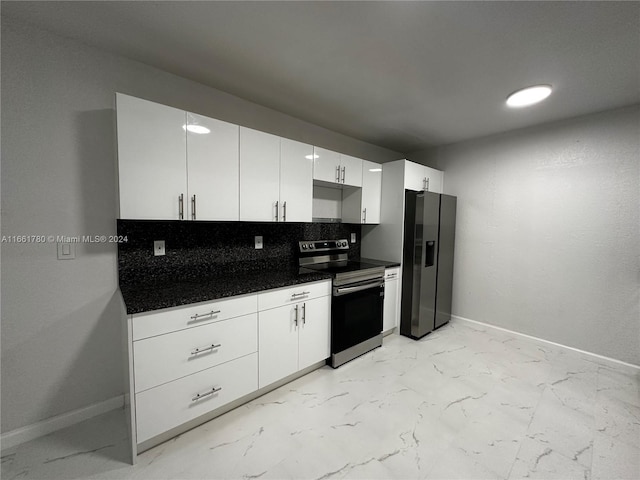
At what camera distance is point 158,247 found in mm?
1928

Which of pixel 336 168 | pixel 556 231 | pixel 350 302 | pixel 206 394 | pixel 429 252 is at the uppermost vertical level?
pixel 336 168

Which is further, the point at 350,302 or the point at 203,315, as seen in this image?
the point at 350,302

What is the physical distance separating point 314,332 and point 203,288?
1.02 metres

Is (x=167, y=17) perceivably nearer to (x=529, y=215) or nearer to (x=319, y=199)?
(x=319, y=199)

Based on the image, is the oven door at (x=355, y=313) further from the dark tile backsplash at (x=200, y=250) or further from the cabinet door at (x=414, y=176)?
the cabinet door at (x=414, y=176)

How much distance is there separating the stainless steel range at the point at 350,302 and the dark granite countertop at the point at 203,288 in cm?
26

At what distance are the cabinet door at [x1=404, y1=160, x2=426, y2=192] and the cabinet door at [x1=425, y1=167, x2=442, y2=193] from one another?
12cm

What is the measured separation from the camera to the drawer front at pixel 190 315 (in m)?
1.39

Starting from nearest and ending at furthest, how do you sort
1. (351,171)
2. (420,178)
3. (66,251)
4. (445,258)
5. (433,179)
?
(66,251), (351,171), (420,178), (445,258), (433,179)

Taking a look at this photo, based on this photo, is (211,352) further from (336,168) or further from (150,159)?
(336,168)

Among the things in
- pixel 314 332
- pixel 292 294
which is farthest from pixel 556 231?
pixel 292 294

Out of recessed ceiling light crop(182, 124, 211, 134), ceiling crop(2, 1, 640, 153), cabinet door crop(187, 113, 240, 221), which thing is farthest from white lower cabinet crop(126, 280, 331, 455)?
ceiling crop(2, 1, 640, 153)

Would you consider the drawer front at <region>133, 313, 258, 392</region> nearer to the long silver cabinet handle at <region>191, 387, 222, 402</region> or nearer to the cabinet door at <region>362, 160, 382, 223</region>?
the long silver cabinet handle at <region>191, 387, 222, 402</region>

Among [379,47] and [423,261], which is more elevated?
[379,47]
